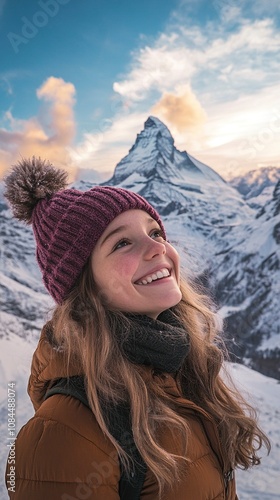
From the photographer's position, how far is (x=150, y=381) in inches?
41.2

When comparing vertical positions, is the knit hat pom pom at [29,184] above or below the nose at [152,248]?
above

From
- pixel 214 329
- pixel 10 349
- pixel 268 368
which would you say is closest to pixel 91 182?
pixel 10 349

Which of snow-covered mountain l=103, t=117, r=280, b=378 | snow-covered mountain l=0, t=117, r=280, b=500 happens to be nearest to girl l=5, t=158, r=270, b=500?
snow-covered mountain l=0, t=117, r=280, b=500

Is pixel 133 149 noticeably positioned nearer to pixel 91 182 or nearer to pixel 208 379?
pixel 91 182

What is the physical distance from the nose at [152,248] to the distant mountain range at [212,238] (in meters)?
2.60

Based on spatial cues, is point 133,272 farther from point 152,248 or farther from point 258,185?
point 258,185

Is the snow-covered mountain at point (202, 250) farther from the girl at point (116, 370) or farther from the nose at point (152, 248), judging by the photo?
the nose at point (152, 248)

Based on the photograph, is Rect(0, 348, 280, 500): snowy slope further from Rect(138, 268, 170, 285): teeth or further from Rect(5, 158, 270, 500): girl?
Rect(138, 268, 170, 285): teeth

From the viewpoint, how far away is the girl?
2.71 ft

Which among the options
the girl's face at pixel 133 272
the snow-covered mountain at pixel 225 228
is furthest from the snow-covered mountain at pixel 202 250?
the girl's face at pixel 133 272

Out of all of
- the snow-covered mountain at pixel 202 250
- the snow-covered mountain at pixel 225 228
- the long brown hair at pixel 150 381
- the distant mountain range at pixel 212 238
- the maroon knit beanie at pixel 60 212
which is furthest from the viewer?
the snow-covered mountain at pixel 225 228

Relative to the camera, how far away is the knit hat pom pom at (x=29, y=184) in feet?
4.36

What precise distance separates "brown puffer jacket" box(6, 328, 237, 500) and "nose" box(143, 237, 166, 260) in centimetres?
33

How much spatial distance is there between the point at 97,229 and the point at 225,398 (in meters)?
0.64
